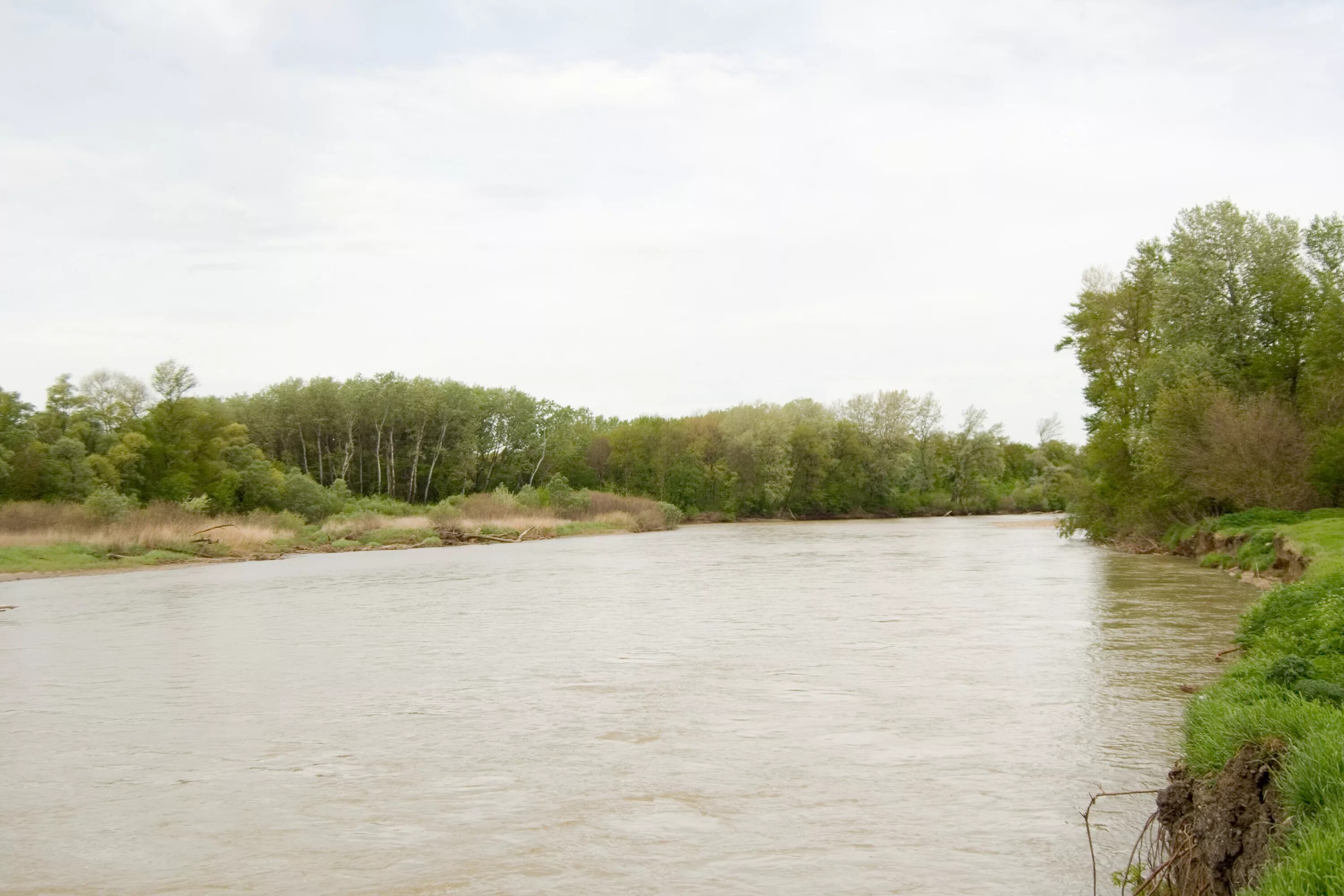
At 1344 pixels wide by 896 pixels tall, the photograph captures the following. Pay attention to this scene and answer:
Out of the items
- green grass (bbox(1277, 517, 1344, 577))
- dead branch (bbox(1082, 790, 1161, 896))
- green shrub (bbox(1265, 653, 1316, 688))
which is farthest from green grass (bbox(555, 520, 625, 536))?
dead branch (bbox(1082, 790, 1161, 896))

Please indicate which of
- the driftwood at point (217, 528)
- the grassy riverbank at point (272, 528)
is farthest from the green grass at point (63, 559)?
the driftwood at point (217, 528)

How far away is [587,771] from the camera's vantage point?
32.5 feet

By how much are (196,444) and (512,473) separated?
3826 cm

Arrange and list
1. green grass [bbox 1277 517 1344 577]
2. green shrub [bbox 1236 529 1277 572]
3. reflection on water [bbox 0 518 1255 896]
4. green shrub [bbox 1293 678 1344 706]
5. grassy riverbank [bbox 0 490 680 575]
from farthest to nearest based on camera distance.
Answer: grassy riverbank [bbox 0 490 680 575], green shrub [bbox 1236 529 1277 572], green grass [bbox 1277 517 1344 577], green shrub [bbox 1293 678 1344 706], reflection on water [bbox 0 518 1255 896]

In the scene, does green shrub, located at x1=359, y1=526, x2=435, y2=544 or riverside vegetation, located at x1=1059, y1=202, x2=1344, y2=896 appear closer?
riverside vegetation, located at x1=1059, y1=202, x2=1344, y2=896

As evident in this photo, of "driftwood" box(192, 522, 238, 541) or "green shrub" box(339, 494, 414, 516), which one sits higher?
"green shrub" box(339, 494, 414, 516)

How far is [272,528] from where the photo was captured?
50.7m

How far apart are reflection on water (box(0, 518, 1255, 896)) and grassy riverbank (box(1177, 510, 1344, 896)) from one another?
2.96 ft

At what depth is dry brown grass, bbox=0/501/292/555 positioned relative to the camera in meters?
38.5

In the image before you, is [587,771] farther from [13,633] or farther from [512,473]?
[512,473]

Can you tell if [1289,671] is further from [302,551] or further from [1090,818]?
[302,551]

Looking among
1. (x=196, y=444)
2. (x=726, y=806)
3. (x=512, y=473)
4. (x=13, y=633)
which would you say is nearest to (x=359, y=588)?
(x=13, y=633)

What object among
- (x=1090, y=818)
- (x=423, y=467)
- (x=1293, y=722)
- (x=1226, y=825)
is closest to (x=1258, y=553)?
(x=1090, y=818)

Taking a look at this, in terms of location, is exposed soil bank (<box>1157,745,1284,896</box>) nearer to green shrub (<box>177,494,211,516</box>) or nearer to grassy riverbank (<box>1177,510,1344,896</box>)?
grassy riverbank (<box>1177,510,1344,896</box>)
